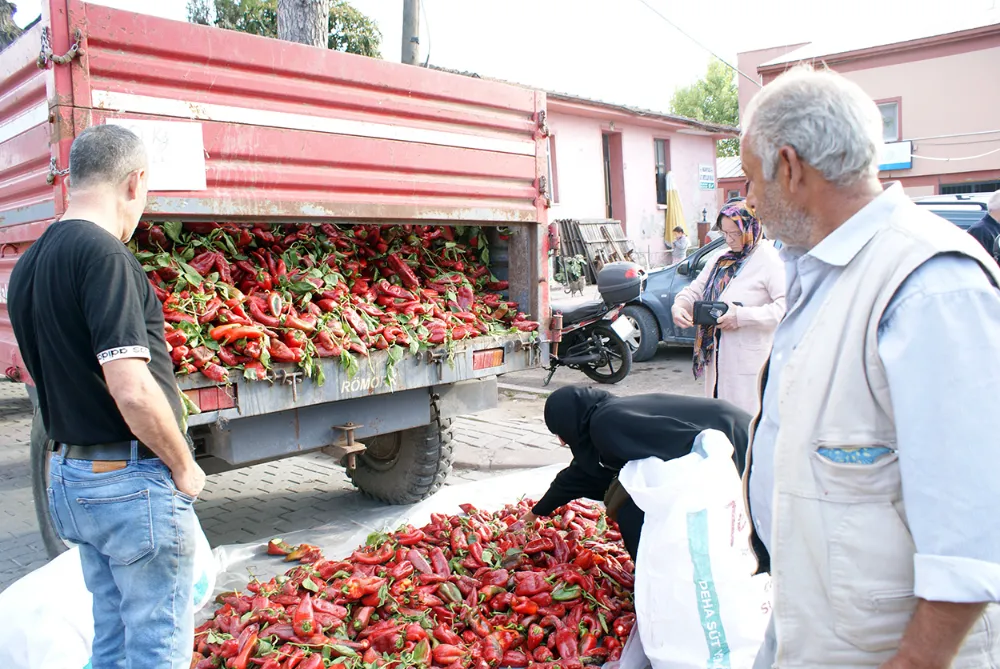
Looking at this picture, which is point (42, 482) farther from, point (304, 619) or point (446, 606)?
point (446, 606)

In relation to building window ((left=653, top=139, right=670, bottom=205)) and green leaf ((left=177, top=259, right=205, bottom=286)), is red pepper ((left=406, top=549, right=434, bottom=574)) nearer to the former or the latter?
green leaf ((left=177, top=259, right=205, bottom=286))

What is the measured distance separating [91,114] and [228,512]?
121 inches

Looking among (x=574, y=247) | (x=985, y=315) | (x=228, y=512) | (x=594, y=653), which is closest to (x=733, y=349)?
(x=594, y=653)

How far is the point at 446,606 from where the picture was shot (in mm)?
3633

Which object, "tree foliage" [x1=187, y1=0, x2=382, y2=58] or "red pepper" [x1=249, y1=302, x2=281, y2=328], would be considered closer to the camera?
"red pepper" [x1=249, y1=302, x2=281, y2=328]

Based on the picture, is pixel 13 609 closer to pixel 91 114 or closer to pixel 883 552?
pixel 91 114

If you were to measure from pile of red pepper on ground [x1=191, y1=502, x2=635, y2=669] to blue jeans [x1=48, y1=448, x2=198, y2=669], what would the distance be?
0.76 m

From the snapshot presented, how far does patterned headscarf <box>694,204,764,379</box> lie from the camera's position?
448 centimetres

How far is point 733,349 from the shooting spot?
4.47m

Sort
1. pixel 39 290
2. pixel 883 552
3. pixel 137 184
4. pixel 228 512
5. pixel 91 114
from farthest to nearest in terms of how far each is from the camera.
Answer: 1. pixel 228 512
2. pixel 91 114
3. pixel 137 184
4. pixel 39 290
5. pixel 883 552

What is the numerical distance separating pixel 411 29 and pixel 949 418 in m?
9.14

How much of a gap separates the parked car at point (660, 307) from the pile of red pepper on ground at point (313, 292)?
17.9ft

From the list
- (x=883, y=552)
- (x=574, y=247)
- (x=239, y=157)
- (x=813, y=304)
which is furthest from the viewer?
(x=574, y=247)

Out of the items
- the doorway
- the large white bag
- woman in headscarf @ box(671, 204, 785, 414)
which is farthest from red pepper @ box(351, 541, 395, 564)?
the doorway
